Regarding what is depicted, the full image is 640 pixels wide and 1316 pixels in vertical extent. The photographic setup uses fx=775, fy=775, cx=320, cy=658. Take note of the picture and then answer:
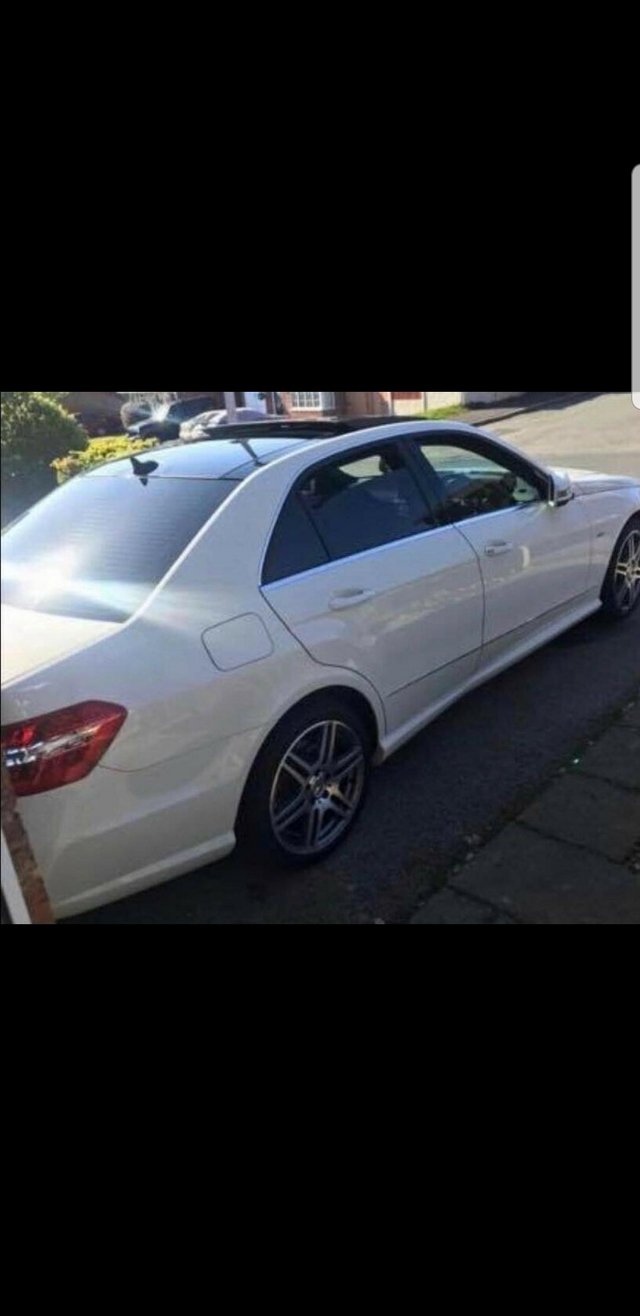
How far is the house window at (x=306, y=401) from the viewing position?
2.29 meters

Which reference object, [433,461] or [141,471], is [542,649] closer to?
[433,461]

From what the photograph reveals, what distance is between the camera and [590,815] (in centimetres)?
289

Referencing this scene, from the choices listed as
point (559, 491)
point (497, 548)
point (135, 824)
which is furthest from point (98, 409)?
point (559, 491)

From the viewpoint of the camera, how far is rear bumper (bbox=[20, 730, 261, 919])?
1.83 m

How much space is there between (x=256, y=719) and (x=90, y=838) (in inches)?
24.6

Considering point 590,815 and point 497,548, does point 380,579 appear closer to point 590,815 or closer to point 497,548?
point 497,548

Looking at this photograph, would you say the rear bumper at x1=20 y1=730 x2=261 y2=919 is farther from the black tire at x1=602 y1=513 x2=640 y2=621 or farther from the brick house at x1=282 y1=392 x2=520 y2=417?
the black tire at x1=602 y1=513 x2=640 y2=621

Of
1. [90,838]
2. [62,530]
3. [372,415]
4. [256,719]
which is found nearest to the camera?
[62,530]

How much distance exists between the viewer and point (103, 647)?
167 cm

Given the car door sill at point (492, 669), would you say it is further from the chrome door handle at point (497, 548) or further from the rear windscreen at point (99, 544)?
the rear windscreen at point (99, 544)

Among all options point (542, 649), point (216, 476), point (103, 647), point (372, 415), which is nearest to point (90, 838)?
point (103, 647)

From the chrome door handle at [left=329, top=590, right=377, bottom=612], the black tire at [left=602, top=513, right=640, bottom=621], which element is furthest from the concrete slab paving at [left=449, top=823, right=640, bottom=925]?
the black tire at [left=602, top=513, right=640, bottom=621]

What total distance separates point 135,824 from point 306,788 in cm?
74

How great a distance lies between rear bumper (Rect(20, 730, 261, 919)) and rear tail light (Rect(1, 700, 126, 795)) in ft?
0.13
